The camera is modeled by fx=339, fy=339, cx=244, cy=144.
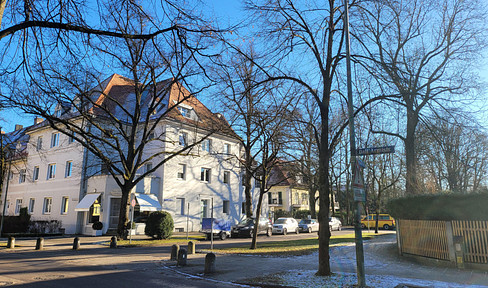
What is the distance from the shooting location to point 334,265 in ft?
40.9

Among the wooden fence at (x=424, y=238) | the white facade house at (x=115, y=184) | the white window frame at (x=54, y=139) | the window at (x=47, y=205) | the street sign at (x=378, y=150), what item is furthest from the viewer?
the white window frame at (x=54, y=139)

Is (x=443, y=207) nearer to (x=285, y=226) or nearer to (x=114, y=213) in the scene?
(x=285, y=226)

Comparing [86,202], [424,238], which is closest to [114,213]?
[86,202]

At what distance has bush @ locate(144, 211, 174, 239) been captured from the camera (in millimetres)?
22953

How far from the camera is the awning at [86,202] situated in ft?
90.1

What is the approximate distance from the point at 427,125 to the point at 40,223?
108ft

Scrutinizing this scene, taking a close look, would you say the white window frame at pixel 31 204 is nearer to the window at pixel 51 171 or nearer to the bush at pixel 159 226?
the window at pixel 51 171

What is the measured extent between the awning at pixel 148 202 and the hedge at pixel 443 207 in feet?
65.0

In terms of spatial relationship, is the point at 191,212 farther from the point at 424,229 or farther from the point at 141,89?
the point at 424,229

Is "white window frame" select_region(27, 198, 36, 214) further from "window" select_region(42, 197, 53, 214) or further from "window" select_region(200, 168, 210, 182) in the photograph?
"window" select_region(200, 168, 210, 182)

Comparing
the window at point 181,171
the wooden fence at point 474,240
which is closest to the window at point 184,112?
the window at point 181,171

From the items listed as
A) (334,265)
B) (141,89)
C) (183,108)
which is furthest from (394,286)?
(183,108)

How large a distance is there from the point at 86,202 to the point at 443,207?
84.2ft

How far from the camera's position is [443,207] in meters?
12.7
